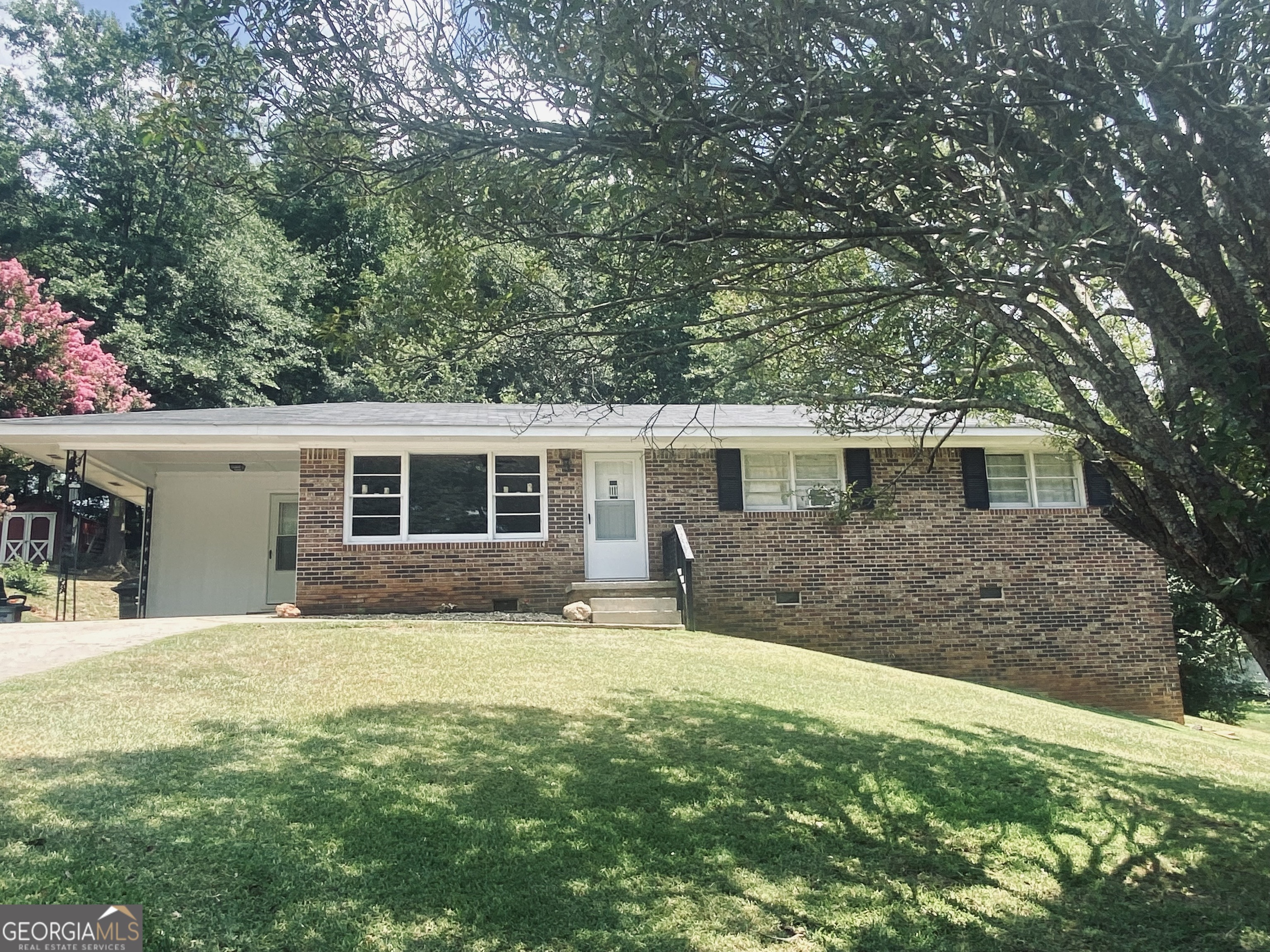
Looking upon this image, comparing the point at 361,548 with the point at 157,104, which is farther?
the point at 361,548

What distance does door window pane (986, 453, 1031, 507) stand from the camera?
14.2 metres

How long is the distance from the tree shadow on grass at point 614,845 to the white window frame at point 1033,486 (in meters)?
8.10

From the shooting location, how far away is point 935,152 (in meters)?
4.40

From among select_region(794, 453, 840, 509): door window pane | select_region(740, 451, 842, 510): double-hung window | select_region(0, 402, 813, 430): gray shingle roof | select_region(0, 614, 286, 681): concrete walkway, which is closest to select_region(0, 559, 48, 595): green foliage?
A: select_region(0, 402, 813, 430): gray shingle roof

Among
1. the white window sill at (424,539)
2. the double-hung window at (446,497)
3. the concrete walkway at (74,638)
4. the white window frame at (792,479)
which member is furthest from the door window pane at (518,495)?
the concrete walkway at (74,638)

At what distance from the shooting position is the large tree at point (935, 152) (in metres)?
3.80

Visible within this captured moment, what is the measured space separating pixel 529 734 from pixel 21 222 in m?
25.6

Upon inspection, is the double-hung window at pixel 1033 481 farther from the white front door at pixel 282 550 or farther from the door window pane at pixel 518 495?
the white front door at pixel 282 550

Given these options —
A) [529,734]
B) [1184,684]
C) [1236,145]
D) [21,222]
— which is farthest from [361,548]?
[21,222]

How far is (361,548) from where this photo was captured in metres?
12.8

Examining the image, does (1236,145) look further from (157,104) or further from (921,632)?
(921,632)

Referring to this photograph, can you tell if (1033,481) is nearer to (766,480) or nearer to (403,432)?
(766,480)

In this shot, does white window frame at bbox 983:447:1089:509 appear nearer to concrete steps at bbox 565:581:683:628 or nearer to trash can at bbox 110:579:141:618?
concrete steps at bbox 565:581:683:628

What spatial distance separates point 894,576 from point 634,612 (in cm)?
424
